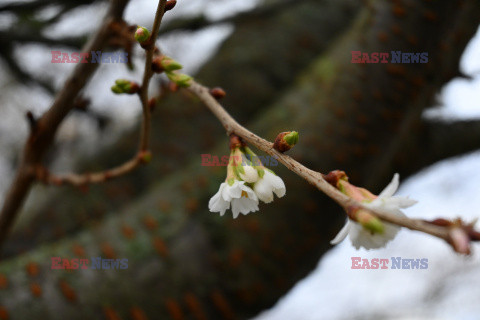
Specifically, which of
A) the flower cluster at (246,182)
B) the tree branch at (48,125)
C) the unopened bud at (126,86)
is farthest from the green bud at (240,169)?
the tree branch at (48,125)

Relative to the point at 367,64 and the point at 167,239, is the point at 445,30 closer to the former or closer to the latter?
the point at 367,64

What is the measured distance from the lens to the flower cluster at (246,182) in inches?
20.8

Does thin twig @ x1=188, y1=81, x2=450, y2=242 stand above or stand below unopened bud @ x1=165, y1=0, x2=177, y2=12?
below

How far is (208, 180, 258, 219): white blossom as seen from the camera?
527mm

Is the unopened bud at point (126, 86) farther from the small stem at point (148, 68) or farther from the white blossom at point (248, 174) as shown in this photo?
the white blossom at point (248, 174)

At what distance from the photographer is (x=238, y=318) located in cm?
129

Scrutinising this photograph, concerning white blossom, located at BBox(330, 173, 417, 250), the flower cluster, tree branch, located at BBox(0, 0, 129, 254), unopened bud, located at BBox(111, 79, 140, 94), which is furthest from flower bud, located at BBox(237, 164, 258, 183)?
tree branch, located at BBox(0, 0, 129, 254)

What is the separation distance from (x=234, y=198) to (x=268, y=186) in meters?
0.05

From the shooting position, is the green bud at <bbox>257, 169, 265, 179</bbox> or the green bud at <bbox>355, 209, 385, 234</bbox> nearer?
the green bud at <bbox>355, 209, 385, 234</bbox>

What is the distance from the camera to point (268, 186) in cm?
53

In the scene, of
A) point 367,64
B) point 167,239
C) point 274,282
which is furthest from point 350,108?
point 167,239

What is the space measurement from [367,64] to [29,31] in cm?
132

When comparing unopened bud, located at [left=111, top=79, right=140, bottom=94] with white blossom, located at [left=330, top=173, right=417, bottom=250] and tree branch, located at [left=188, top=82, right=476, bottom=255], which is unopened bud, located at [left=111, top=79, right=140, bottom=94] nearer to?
tree branch, located at [left=188, top=82, right=476, bottom=255]

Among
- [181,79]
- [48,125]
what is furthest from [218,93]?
[48,125]
